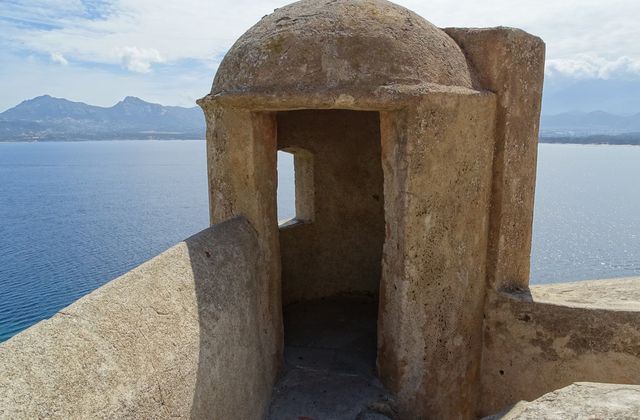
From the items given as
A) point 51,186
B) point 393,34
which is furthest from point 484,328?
point 51,186

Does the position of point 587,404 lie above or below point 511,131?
below

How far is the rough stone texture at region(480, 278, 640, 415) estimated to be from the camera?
15.5ft

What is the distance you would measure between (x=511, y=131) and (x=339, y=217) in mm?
3686

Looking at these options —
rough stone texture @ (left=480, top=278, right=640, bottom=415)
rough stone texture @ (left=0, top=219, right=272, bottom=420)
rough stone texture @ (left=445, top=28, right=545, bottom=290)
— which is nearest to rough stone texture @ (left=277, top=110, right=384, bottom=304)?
rough stone texture @ (left=445, top=28, right=545, bottom=290)

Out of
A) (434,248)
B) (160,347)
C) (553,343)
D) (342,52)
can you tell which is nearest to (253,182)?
(342,52)

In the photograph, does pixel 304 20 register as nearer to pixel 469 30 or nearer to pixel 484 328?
pixel 469 30

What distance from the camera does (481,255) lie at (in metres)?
5.09

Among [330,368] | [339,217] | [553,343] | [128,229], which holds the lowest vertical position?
[128,229]

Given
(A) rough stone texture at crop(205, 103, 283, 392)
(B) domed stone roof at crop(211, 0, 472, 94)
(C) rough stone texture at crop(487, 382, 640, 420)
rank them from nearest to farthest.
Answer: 1. (C) rough stone texture at crop(487, 382, 640, 420)
2. (B) domed stone roof at crop(211, 0, 472, 94)
3. (A) rough stone texture at crop(205, 103, 283, 392)

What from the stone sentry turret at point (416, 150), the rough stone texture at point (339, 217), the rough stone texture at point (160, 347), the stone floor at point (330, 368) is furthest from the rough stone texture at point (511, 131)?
the rough stone texture at point (339, 217)

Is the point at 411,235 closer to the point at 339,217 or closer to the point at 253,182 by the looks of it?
the point at 253,182

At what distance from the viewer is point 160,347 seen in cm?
308

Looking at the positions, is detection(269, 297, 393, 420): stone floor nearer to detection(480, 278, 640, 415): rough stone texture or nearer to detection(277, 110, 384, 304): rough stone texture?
detection(277, 110, 384, 304): rough stone texture

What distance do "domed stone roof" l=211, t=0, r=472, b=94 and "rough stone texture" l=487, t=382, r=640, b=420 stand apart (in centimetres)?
256
